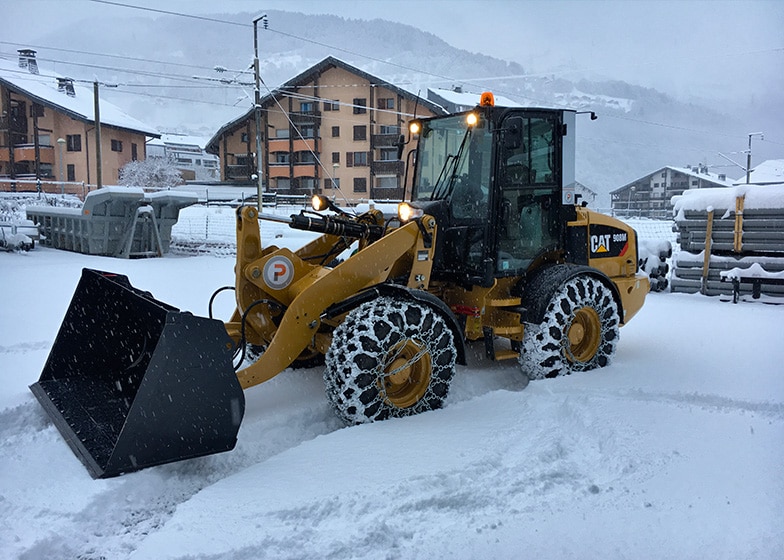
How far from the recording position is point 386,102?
35312 mm

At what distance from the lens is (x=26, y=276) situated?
9.76 m

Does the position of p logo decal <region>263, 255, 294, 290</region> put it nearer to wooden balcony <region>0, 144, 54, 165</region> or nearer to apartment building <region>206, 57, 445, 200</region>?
apartment building <region>206, 57, 445, 200</region>

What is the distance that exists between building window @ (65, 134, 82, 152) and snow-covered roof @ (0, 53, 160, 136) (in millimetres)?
1656

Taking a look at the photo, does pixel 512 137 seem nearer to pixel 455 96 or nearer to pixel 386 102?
pixel 455 96

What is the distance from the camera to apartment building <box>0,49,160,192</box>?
3056 cm

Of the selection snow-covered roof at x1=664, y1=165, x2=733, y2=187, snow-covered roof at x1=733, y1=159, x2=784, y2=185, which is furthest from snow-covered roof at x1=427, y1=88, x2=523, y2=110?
snow-covered roof at x1=733, y1=159, x2=784, y2=185

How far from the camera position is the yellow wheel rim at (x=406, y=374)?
12.7ft

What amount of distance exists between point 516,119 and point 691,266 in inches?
277

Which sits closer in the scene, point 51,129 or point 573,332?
point 573,332

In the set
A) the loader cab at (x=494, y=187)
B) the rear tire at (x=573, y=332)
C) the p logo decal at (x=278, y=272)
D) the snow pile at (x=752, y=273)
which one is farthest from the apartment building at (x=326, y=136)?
the p logo decal at (x=278, y=272)

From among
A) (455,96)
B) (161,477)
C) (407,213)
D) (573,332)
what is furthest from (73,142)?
(161,477)

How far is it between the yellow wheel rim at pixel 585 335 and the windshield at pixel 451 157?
142cm

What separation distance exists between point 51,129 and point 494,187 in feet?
116

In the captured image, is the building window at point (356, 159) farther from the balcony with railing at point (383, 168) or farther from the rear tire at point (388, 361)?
the rear tire at point (388, 361)
